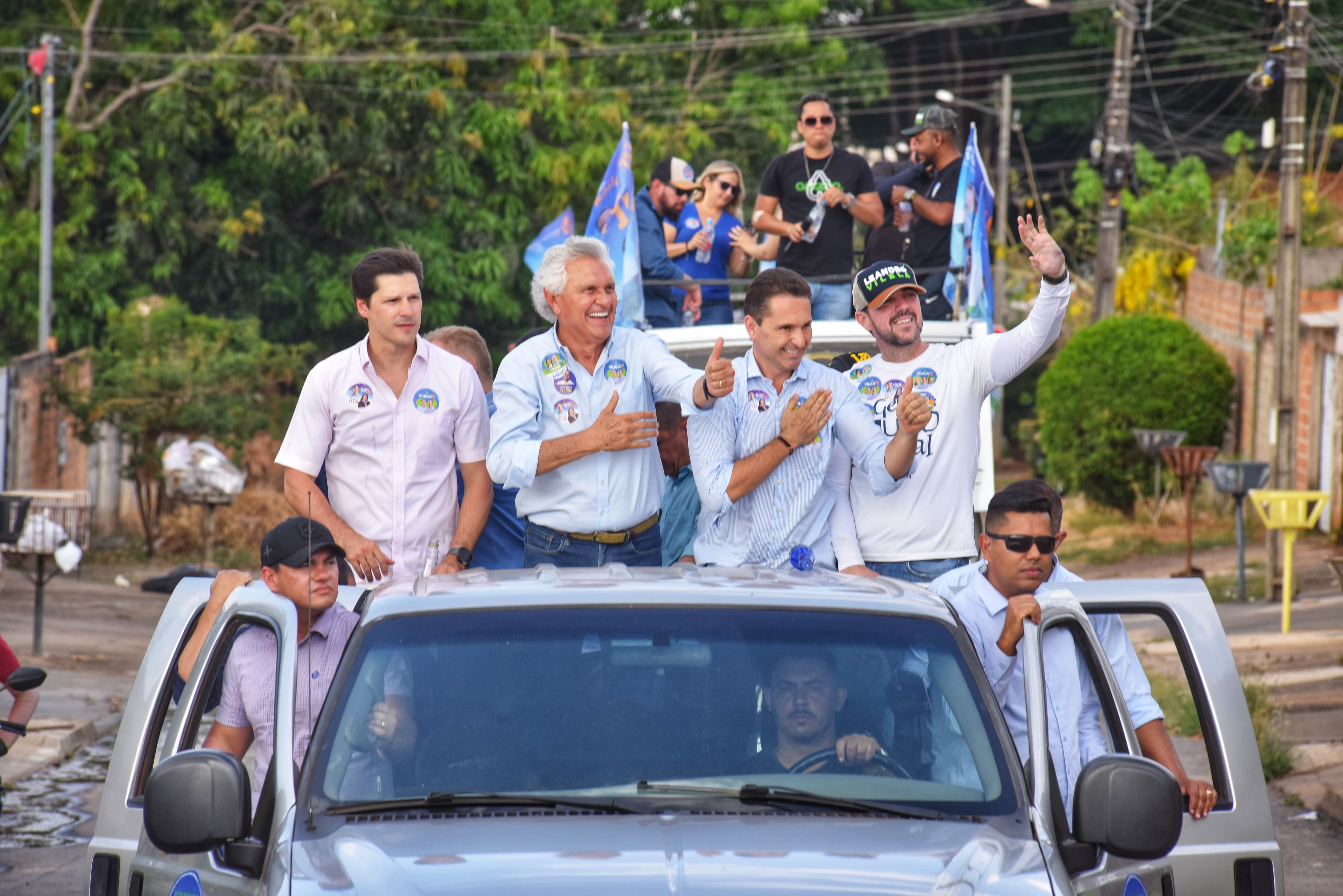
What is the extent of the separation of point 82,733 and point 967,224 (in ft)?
20.6

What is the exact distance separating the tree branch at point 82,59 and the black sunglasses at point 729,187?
19476 millimetres

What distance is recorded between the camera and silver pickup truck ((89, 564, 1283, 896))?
3041 millimetres

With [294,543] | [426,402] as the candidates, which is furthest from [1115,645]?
[426,402]

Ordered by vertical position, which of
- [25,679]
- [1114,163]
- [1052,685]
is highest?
[1114,163]

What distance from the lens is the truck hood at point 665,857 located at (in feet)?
9.69

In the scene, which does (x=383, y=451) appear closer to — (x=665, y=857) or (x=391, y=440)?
(x=391, y=440)

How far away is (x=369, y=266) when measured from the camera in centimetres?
575

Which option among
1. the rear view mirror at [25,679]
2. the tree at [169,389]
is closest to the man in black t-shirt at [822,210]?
the rear view mirror at [25,679]

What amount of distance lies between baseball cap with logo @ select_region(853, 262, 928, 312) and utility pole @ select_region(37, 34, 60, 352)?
21607 mm

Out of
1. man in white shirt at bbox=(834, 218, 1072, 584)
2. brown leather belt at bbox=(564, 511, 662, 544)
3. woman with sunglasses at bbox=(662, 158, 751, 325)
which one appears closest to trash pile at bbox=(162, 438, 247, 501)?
woman with sunglasses at bbox=(662, 158, 751, 325)

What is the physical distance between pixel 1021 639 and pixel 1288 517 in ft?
37.5

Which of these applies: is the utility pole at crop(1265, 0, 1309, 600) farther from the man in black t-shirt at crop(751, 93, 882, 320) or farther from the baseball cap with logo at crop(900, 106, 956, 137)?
the man in black t-shirt at crop(751, 93, 882, 320)

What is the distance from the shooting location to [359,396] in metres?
5.73

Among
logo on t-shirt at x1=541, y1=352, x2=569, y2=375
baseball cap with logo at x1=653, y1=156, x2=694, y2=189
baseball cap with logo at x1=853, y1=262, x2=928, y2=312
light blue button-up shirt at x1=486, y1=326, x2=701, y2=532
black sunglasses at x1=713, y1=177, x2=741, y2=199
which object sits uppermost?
baseball cap with logo at x1=653, y1=156, x2=694, y2=189
